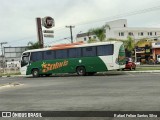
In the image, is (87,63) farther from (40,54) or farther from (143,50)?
(143,50)

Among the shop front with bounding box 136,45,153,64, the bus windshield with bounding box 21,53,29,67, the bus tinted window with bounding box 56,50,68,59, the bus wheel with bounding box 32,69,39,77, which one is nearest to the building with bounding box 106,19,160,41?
the shop front with bounding box 136,45,153,64

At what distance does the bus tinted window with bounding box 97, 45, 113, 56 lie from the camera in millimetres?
34688

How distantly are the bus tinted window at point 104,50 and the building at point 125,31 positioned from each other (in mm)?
60052

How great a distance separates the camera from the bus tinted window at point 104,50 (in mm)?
34688

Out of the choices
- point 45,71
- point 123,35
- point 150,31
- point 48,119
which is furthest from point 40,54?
point 150,31

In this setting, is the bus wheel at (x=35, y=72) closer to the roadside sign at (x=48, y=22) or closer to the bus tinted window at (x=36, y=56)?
the bus tinted window at (x=36, y=56)

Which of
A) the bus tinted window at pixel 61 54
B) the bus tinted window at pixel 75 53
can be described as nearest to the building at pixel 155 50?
the bus tinted window at pixel 61 54

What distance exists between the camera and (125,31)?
9894 centimetres

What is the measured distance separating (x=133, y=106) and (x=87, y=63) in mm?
24075

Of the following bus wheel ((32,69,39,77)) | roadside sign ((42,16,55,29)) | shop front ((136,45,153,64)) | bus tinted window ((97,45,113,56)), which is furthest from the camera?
shop front ((136,45,153,64))

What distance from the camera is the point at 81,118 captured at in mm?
10250

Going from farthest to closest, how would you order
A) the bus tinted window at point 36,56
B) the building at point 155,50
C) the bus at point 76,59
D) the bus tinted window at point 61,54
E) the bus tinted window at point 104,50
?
the building at point 155,50, the bus tinted window at point 36,56, the bus tinted window at point 61,54, the bus at point 76,59, the bus tinted window at point 104,50

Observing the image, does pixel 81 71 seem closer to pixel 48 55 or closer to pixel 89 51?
pixel 89 51

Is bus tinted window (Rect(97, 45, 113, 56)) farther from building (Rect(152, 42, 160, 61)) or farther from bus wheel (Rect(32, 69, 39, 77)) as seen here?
building (Rect(152, 42, 160, 61))
